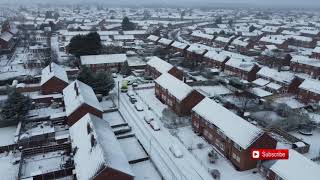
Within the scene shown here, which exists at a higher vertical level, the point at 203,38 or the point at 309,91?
the point at 203,38

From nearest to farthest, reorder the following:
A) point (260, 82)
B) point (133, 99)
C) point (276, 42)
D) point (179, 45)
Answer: point (133, 99) < point (260, 82) < point (179, 45) < point (276, 42)

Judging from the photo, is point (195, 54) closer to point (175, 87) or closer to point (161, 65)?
point (161, 65)

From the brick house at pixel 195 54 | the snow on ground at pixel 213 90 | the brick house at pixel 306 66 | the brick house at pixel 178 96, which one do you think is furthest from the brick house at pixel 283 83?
the brick house at pixel 195 54

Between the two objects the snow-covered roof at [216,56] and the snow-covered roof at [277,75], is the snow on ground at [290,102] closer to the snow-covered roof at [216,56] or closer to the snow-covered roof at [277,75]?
the snow-covered roof at [277,75]

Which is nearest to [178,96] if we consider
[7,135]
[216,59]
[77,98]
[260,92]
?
[77,98]

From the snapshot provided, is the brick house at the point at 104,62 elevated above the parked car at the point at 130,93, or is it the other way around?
the brick house at the point at 104,62
